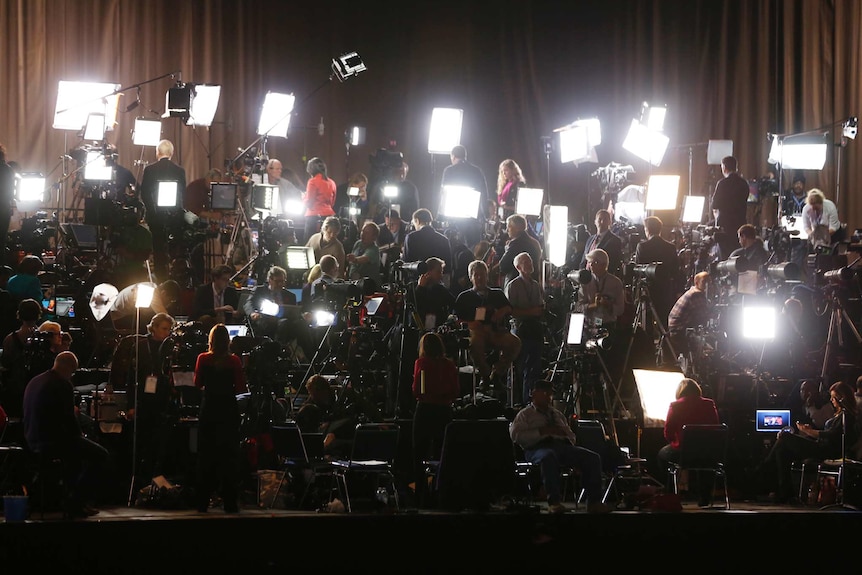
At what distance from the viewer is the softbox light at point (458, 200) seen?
13656 millimetres

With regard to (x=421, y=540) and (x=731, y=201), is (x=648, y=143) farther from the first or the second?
(x=421, y=540)

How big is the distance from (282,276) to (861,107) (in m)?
9.37

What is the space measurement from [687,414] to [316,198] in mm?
5932

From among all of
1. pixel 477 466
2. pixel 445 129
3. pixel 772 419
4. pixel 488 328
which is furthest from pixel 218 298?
pixel 772 419

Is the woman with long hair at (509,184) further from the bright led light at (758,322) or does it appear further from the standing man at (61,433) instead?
the standing man at (61,433)

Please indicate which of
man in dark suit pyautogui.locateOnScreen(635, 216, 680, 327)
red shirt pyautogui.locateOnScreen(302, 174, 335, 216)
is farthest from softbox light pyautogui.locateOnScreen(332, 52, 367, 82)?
man in dark suit pyautogui.locateOnScreen(635, 216, 680, 327)

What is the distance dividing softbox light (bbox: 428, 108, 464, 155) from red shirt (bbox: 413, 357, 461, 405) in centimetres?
622

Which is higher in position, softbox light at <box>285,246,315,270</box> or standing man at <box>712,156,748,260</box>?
standing man at <box>712,156,748,260</box>

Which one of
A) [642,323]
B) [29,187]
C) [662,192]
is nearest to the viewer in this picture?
[642,323]

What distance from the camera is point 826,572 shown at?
900 cm

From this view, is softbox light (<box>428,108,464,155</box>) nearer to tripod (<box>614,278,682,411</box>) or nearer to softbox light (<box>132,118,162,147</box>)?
softbox light (<box>132,118,162,147</box>)

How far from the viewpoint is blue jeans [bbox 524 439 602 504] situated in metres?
9.33

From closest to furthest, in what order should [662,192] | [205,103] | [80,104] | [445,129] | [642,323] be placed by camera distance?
[642,323] → [80,104] → [205,103] → [662,192] → [445,129]

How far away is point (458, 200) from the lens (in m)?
13.7
